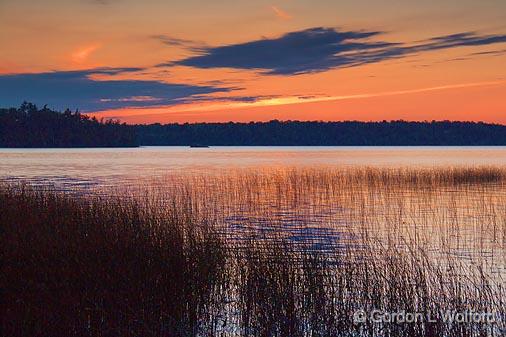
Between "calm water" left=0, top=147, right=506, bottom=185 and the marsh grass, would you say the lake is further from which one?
"calm water" left=0, top=147, right=506, bottom=185

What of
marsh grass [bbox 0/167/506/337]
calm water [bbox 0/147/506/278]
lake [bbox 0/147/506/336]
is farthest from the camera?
calm water [bbox 0/147/506/278]

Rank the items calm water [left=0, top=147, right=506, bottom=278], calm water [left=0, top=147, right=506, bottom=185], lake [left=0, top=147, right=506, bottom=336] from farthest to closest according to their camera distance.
Answer: calm water [left=0, top=147, right=506, bottom=185] < calm water [left=0, top=147, right=506, bottom=278] < lake [left=0, top=147, right=506, bottom=336]

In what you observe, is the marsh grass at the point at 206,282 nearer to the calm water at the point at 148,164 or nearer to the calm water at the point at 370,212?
the calm water at the point at 370,212

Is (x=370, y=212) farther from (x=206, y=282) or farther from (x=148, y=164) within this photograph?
(x=148, y=164)

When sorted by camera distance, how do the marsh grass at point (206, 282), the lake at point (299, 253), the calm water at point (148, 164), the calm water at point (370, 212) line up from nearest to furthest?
the marsh grass at point (206, 282)
the lake at point (299, 253)
the calm water at point (370, 212)
the calm water at point (148, 164)

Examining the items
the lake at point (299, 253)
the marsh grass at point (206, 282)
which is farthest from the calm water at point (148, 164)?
the marsh grass at point (206, 282)

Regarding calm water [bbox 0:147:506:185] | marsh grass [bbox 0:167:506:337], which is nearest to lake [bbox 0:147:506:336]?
marsh grass [bbox 0:167:506:337]

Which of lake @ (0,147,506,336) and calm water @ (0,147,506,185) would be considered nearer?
lake @ (0,147,506,336)

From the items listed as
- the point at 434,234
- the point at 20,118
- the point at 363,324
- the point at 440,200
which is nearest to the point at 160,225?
the point at 363,324

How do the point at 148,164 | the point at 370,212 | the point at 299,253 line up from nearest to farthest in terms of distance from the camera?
1. the point at 299,253
2. the point at 370,212
3. the point at 148,164

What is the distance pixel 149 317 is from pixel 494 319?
5253mm

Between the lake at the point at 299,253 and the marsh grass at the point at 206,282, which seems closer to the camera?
the marsh grass at the point at 206,282

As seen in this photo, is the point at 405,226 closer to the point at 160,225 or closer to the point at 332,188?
the point at 160,225

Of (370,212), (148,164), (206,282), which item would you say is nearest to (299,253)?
(206,282)
